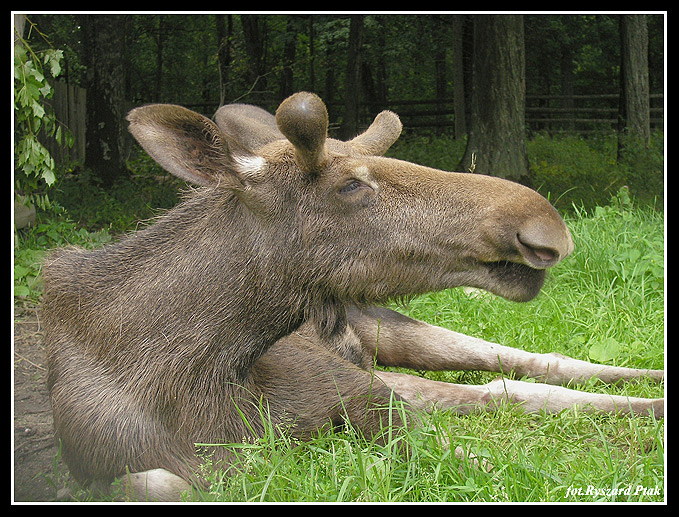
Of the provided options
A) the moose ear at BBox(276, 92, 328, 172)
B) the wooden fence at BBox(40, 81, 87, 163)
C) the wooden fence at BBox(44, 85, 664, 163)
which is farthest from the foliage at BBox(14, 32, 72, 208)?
the wooden fence at BBox(44, 85, 664, 163)

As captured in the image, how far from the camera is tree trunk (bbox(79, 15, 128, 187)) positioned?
10377mm

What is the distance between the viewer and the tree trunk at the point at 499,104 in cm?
911

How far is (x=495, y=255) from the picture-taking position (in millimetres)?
2742

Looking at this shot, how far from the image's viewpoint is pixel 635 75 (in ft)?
44.2

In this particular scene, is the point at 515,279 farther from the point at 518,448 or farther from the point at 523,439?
the point at 523,439

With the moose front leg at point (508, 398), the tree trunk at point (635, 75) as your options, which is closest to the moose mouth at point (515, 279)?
the moose front leg at point (508, 398)

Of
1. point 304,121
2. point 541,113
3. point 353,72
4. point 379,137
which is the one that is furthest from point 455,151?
point 304,121

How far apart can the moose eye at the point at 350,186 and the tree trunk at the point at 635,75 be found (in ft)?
38.4

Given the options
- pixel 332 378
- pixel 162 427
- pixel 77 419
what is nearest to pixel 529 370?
pixel 332 378

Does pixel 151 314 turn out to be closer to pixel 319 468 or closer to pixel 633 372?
pixel 319 468

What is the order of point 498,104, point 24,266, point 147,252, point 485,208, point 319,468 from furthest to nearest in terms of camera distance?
point 498,104
point 24,266
point 147,252
point 319,468
point 485,208

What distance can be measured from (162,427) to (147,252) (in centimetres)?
76

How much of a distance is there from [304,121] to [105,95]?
8.70 m

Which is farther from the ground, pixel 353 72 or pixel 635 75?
pixel 353 72
